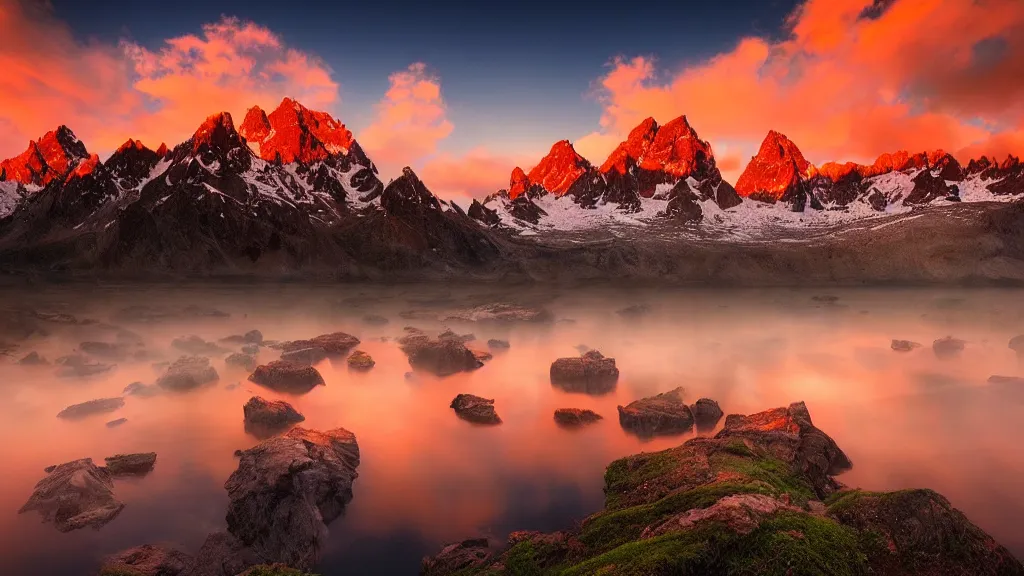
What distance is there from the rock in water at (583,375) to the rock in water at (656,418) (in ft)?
Result: 40.4

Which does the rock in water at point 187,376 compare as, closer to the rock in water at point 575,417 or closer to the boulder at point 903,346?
the rock in water at point 575,417

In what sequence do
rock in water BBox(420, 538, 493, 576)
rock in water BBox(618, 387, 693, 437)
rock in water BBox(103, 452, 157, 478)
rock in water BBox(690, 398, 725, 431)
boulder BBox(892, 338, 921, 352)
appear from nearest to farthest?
rock in water BBox(420, 538, 493, 576), rock in water BBox(103, 452, 157, 478), rock in water BBox(618, 387, 693, 437), rock in water BBox(690, 398, 725, 431), boulder BBox(892, 338, 921, 352)

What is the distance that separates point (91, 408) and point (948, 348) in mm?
110669

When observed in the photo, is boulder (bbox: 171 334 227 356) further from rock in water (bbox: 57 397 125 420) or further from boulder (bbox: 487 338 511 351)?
boulder (bbox: 487 338 511 351)

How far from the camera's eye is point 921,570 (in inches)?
499

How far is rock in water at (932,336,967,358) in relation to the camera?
75175 mm

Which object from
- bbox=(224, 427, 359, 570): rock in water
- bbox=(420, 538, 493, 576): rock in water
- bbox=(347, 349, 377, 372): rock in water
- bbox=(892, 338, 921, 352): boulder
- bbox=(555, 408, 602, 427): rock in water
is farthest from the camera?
bbox=(892, 338, 921, 352): boulder

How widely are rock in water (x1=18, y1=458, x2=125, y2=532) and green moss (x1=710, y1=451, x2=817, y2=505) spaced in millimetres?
32025

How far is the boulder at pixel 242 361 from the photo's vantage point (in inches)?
2416

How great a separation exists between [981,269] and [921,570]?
190 metres

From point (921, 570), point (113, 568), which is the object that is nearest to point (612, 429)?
point (921, 570)

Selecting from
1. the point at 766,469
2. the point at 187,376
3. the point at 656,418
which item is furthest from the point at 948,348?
the point at 187,376

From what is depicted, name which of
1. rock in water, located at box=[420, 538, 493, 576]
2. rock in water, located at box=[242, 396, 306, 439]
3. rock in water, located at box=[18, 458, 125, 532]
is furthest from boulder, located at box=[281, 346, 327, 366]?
rock in water, located at box=[420, 538, 493, 576]

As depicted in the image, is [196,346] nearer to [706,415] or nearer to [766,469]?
[706,415]
